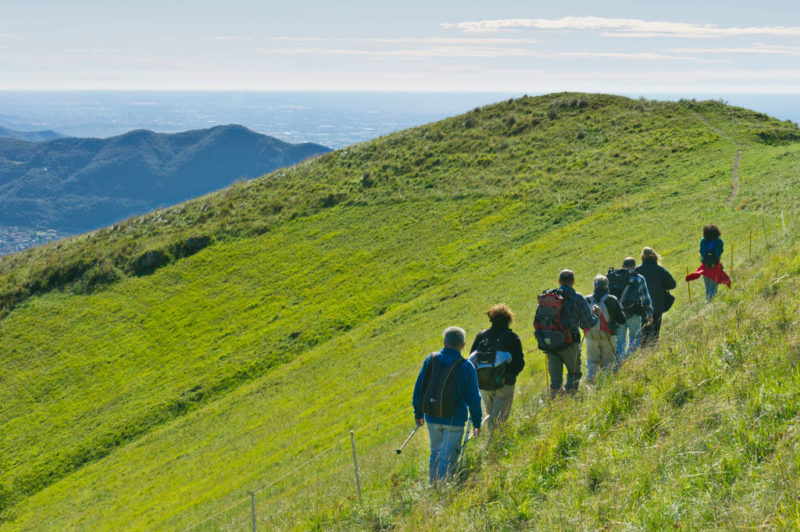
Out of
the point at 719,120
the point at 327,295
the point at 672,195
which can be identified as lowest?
the point at 327,295

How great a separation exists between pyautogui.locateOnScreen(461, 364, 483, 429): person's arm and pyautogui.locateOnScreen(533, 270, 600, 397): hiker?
2194 mm

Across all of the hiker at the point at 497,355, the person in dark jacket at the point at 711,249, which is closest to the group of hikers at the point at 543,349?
the hiker at the point at 497,355

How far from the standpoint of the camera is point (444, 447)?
305 inches

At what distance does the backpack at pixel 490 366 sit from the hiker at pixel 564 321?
132cm

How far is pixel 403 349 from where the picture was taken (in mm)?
23703

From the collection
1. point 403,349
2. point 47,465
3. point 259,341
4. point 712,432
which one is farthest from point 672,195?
point 47,465

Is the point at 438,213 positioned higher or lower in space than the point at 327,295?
higher

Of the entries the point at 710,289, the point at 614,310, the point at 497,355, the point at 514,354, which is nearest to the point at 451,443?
the point at 497,355

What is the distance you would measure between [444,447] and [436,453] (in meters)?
0.23

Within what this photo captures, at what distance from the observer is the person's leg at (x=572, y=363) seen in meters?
9.56

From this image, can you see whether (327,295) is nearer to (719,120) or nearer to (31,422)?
(31,422)

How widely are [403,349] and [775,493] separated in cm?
1942

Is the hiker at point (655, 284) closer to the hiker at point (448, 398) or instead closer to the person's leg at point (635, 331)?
the person's leg at point (635, 331)

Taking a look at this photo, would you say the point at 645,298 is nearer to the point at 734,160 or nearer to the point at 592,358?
the point at 592,358
